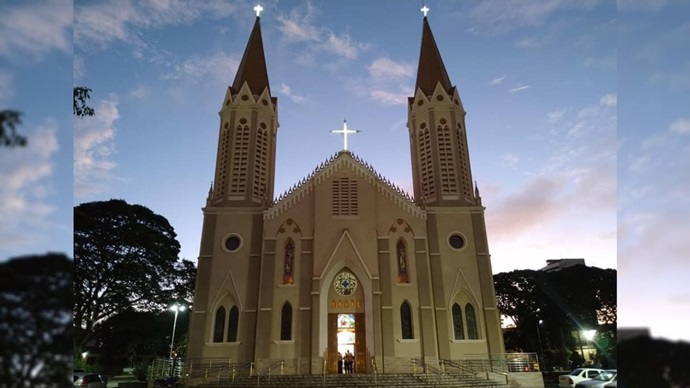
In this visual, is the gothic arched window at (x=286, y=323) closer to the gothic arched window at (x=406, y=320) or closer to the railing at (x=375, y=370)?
the railing at (x=375, y=370)

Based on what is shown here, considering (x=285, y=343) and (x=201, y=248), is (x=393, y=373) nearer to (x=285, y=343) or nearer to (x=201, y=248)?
(x=285, y=343)

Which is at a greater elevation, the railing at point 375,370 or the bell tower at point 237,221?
the bell tower at point 237,221

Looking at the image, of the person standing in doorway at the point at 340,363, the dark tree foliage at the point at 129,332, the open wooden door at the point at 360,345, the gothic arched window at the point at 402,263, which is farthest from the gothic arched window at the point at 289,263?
the dark tree foliage at the point at 129,332

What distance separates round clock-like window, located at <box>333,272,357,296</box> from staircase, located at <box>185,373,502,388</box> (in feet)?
15.2

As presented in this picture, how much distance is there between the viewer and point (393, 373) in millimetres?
18719

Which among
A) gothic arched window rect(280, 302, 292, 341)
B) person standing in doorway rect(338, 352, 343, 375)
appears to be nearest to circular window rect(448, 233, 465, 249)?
person standing in doorway rect(338, 352, 343, 375)

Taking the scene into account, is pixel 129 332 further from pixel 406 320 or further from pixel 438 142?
pixel 438 142

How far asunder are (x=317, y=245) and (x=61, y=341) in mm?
19596

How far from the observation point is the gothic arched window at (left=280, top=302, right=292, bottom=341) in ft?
67.2

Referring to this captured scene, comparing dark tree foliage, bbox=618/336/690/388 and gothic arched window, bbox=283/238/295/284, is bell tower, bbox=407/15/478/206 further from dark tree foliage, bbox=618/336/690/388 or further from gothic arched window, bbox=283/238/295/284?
dark tree foliage, bbox=618/336/690/388

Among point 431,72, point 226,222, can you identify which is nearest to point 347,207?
point 226,222

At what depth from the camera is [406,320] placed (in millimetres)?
20812

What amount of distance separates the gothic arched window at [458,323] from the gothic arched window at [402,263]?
274 centimetres

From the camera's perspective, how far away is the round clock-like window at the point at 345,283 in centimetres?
2150
